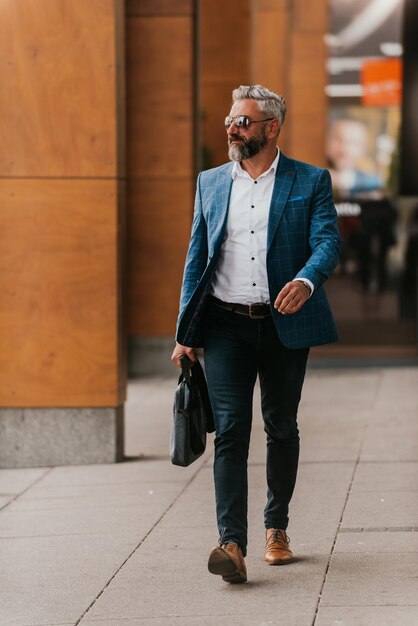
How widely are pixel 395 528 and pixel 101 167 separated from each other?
313cm

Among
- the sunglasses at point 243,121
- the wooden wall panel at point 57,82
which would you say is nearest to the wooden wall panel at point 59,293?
the wooden wall panel at point 57,82

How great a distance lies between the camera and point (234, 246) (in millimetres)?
5770

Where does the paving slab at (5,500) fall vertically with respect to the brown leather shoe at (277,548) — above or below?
below

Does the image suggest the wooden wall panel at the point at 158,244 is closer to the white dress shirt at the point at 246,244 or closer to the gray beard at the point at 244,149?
the white dress shirt at the point at 246,244

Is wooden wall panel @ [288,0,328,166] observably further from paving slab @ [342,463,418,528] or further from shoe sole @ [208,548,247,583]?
shoe sole @ [208,548,247,583]

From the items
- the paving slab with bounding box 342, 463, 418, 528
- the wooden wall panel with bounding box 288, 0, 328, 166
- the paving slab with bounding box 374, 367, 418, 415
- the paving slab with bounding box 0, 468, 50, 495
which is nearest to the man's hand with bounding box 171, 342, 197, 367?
the paving slab with bounding box 342, 463, 418, 528

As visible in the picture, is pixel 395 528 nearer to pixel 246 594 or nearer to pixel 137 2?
pixel 246 594

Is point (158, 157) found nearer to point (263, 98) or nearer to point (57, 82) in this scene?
point (57, 82)

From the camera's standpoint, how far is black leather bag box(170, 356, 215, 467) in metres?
5.75

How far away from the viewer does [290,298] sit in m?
5.42

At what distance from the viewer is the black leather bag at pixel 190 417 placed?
18.9ft

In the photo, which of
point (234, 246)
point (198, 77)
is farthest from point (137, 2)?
point (234, 246)

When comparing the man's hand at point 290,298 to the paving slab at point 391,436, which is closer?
the man's hand at point 290,298

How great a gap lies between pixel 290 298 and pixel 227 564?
1.08 meters
